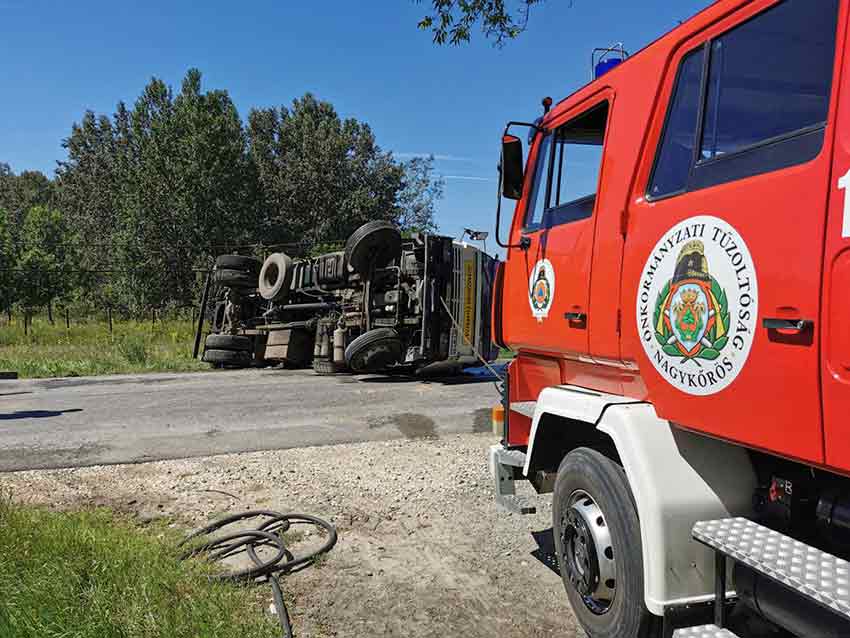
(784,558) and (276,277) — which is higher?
(276,277)

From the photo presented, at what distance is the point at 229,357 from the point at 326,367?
117 inches

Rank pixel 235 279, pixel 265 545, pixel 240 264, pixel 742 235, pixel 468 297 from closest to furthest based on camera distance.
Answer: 1. pixel 742 235
2. pixel 265 545
3. pixel 468 297
4. pixel 235 279
5. pixel 240 264

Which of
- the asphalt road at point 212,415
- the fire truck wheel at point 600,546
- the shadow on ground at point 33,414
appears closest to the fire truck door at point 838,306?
the fire truck wheel at point 600,546

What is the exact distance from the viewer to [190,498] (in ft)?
17.4

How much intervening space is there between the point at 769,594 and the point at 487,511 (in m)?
2.96

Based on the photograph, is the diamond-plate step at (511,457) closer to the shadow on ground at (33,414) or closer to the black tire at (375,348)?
the shadow on ground at (33,414)

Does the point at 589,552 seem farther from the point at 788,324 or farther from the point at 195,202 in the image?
the point at 195,202

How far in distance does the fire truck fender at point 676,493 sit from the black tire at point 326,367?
36.2ft

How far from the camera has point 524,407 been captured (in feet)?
13.2

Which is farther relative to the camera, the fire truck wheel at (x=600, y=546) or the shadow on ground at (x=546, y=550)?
the shadow on ground at (x=546, y=550)

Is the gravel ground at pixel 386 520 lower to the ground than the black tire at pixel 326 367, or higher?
lower

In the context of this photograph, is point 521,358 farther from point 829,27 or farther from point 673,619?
point 829,27

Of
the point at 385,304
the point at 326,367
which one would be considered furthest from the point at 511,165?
the point at 326,367

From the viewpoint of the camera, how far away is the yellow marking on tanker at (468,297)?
1146cm
